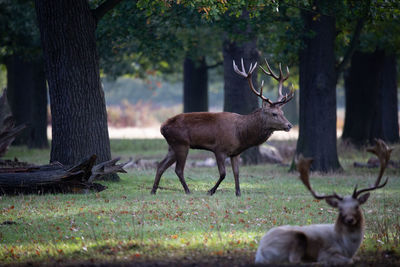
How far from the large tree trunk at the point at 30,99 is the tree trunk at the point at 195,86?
642 centimetres

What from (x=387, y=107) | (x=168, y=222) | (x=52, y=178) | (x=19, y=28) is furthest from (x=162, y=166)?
(x=387, y=107)

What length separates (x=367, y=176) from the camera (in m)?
15.0

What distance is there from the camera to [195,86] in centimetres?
2691

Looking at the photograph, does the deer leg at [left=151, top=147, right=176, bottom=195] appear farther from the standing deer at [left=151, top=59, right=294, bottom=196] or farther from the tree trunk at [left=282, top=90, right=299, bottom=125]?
the tree trunk at [left=282, top=90, right=299, bottom=125]

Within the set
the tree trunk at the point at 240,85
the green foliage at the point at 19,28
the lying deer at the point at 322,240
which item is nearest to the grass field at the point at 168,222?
the lying deer at the point at 322,240

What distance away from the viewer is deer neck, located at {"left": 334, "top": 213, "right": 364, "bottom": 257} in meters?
5.86

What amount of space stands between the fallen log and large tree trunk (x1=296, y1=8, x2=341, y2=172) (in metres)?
7.19

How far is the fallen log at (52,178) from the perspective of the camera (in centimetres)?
1039

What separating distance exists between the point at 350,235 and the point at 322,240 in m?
0.29

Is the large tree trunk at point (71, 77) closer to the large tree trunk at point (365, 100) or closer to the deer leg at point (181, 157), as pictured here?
the deer leg at point (181, 157)

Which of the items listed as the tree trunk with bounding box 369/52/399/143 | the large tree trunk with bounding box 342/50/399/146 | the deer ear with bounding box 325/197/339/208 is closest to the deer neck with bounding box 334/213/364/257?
the deer ear with bounding box 325/197/339/208

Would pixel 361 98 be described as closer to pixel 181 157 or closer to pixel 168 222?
pixel 181 157

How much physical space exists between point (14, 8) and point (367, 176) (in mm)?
13311

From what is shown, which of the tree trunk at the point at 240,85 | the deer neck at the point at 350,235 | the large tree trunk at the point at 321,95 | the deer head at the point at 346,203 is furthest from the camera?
the tree trunk at the point at 240,85
